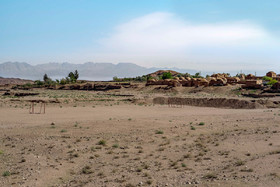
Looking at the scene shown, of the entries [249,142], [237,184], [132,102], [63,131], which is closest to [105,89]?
[132,102]

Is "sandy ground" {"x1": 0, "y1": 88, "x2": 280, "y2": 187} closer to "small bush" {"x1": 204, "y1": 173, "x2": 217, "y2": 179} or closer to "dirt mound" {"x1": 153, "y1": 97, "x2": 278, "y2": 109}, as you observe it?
"small bush" {"x1": 204, "y1": 173, "x2": 217, "y2": 179}

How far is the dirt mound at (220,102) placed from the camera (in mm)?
38522

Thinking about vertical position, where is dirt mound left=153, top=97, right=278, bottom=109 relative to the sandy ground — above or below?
above

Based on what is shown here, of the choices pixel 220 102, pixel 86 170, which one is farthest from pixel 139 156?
pixel 220 102

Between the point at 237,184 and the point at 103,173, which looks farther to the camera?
the point at 103,173

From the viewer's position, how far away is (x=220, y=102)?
139ft

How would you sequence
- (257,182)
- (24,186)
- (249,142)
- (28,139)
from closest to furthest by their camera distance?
(257,182) → (24,186) → (249,142) → (28,139)

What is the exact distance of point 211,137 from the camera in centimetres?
1614

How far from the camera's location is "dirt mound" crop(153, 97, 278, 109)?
3852 cm

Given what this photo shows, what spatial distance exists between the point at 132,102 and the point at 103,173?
35038 millimetres

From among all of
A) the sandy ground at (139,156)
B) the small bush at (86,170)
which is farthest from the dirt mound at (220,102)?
the small bush at (86,170)

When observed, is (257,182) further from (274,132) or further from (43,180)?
(274,132)

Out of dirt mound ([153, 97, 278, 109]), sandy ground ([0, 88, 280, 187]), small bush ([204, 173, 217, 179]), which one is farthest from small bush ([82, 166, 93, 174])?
dirt mound ([153, 97, 278, 109])

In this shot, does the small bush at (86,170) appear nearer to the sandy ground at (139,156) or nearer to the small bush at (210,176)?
the sandy ground at (139,156)
